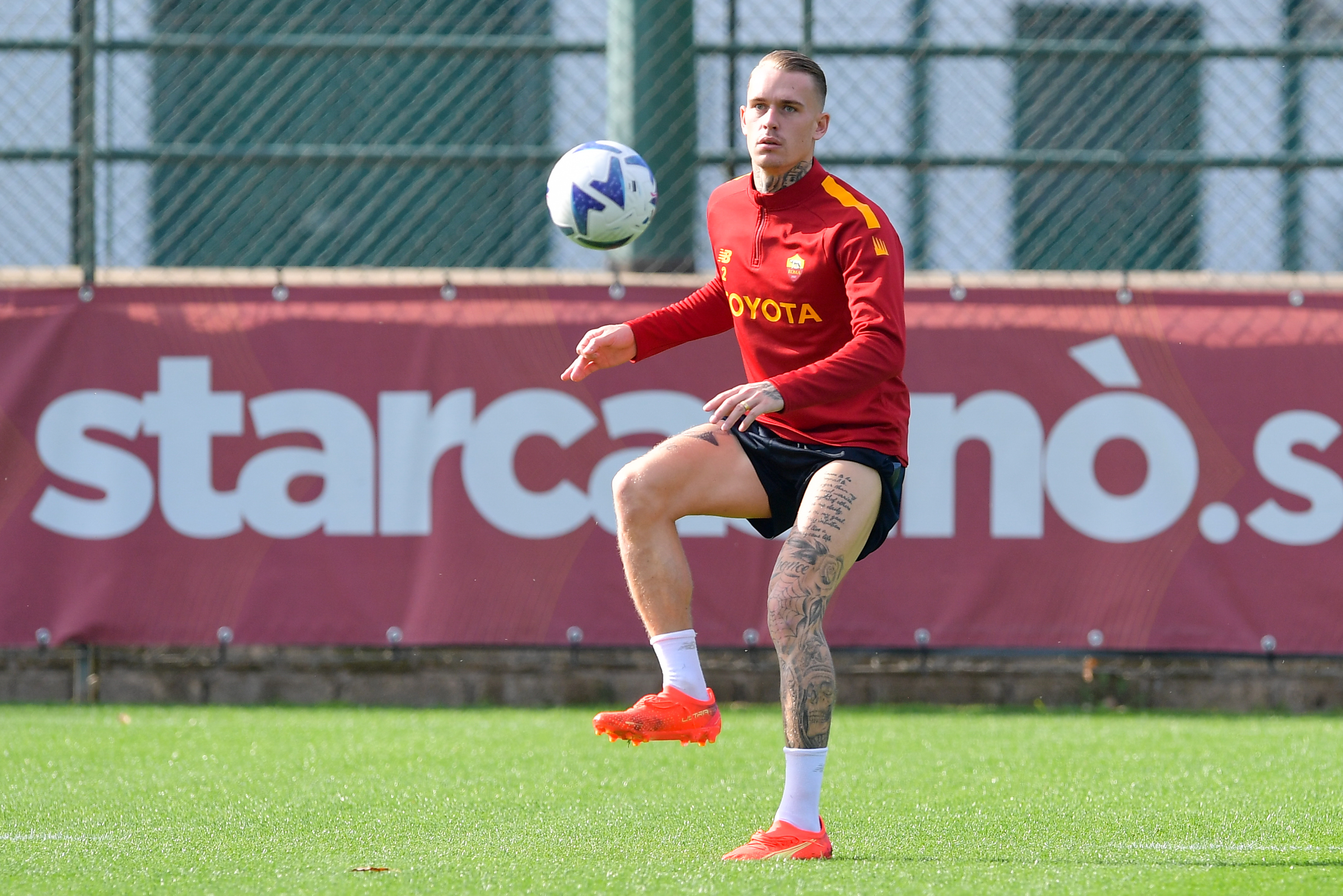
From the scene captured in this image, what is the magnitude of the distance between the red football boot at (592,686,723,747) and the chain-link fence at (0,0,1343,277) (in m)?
3.51

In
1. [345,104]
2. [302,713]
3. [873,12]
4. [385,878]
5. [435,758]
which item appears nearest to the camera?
[385,878]

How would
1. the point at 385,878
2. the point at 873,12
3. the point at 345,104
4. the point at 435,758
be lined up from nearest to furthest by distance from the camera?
1. the point at 385,878
2. the point at 435,758
3. the point at 873,12
4. the point at 345,104

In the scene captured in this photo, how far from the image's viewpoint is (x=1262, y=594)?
6.82 m

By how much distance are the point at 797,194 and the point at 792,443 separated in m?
0.71

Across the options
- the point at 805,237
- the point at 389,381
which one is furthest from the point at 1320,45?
the point at 389,381

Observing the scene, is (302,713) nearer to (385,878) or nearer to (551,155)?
(551,155)

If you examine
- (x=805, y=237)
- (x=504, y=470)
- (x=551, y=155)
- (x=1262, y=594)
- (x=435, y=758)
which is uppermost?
(x=551, y=155)

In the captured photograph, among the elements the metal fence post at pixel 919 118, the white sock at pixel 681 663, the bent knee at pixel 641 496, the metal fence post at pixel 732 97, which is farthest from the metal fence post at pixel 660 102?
the white sock at pixel 681 663

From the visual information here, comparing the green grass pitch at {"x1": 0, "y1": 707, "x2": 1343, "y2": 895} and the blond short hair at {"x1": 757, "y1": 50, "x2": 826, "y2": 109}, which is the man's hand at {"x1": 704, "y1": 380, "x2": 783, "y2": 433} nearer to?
the blond short hair at {"x1": 757, "y1": 50, "x2": 826, "y2": 109}

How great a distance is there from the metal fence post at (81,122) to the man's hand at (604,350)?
12.2ft

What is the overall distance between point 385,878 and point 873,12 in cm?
515

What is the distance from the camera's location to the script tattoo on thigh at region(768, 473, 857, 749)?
12.7 feet

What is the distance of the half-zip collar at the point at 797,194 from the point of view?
422cm

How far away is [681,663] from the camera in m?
4.13
